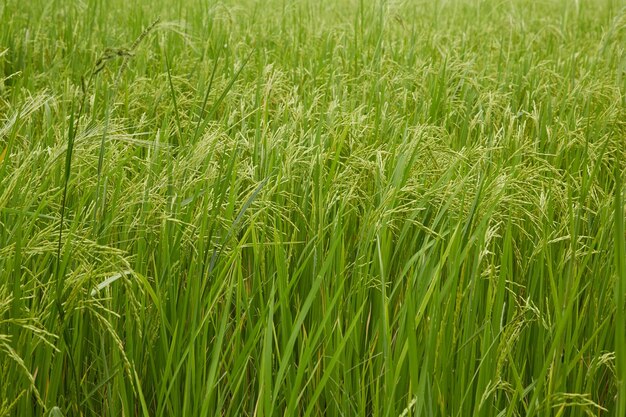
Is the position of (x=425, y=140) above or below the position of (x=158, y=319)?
above

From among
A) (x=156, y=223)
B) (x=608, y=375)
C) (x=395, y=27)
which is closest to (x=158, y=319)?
(x=156, y=223)

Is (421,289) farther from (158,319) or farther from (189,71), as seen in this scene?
(189,71)

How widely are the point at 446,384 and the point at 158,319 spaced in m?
0.55

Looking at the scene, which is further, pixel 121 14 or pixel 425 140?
pixel 121 14

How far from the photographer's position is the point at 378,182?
5.51 ft

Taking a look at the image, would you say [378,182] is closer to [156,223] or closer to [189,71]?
[156,223]

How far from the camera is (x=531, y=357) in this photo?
1436 mm

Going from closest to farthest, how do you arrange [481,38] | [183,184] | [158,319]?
1. [158,319]
2. [183,184]
3. [481,38]

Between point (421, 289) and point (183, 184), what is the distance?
22.6 inches

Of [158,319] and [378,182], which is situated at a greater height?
[378,182]

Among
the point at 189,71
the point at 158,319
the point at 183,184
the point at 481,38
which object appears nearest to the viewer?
the point at 158,319

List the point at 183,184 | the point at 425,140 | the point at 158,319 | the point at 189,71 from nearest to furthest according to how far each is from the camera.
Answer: the point at 158,319
the point at 183,184
the point at 425,140
the point at 189,71

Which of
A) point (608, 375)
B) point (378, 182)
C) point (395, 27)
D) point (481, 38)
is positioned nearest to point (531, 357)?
point (608, 375)

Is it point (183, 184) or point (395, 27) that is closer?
point (183, 184)
